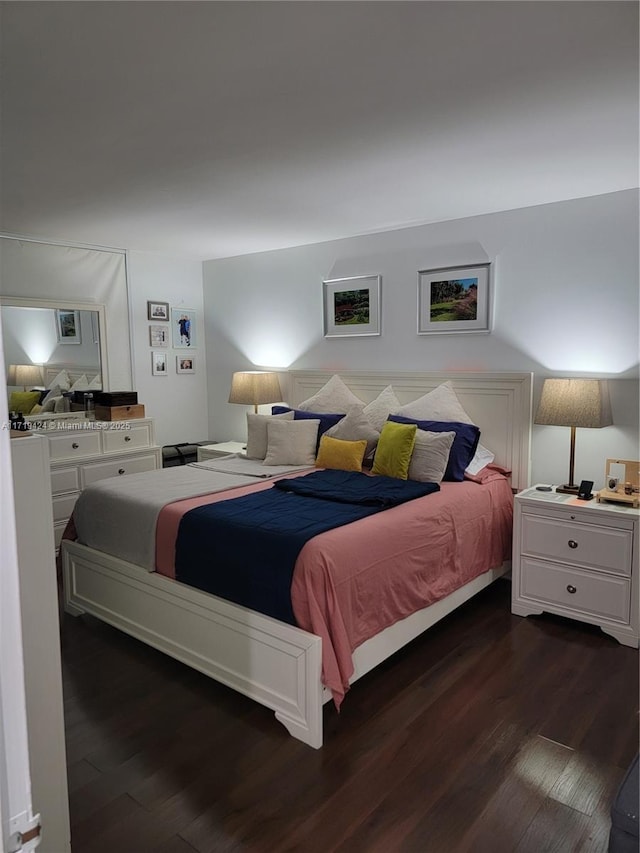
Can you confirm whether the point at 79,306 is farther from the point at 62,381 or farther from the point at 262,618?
the point at 262,618

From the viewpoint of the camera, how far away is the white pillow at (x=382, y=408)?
4.25m

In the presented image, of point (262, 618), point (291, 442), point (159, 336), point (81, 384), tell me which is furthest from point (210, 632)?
point (159, 336)

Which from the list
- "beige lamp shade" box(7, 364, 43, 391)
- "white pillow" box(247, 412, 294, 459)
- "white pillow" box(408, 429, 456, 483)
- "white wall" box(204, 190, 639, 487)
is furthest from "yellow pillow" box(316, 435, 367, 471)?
"beige lamp shade" box(7, 364, 43, 391)

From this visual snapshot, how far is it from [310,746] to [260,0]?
2.46 metres

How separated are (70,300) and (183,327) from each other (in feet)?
3.63

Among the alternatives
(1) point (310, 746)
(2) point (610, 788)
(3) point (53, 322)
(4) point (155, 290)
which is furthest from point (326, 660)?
(4) point (155, 290)

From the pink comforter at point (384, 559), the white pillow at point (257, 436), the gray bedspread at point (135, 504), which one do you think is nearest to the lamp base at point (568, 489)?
the pink comforter at point (384, 559)

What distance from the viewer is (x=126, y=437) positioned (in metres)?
4.87

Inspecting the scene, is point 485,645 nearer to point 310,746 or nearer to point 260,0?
point 310,746

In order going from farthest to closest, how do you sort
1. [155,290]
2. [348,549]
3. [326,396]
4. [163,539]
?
[155,290] < [326,396] < [163,539] < [348,549]

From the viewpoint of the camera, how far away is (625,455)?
351cm

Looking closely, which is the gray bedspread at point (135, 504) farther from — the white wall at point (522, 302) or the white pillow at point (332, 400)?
the white wall at point (522, 302)

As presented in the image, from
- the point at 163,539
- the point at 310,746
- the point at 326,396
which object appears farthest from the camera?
the point at 326,396

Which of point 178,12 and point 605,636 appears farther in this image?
point 605,636
